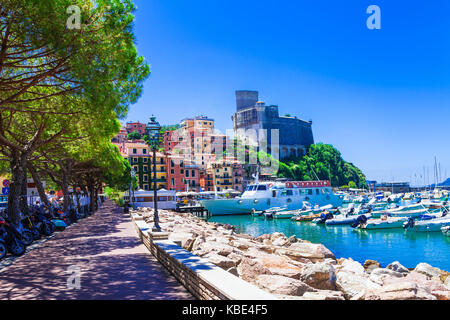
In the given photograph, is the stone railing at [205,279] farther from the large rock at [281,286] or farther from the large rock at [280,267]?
the large rock at [280,267]

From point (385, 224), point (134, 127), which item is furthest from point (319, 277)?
point (134, 127)

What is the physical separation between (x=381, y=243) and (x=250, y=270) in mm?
20639

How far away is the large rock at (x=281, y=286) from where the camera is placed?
20.9 ft

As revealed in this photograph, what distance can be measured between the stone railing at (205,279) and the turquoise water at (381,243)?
44.8 ft

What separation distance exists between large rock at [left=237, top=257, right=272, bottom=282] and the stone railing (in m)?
1.09

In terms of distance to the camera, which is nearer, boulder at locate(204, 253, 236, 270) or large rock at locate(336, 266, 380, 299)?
boulder at locate(204, 253, 236, 270)

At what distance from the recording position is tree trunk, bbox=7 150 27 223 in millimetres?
13734

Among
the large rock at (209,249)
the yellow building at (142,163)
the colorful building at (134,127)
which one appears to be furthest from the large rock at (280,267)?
the colorful building at (134,127)

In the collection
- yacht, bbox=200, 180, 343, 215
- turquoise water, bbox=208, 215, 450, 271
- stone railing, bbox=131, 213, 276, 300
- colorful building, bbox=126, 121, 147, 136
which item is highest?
colorful building, bbox=126, 121, 147, 136

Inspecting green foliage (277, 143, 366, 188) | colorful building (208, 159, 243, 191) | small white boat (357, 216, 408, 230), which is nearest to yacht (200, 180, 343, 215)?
small white boat (357, 216, 408, 230)

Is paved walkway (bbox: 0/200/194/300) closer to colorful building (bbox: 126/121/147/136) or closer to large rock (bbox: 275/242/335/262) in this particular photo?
large rock (bbox: 275/242/335/262)

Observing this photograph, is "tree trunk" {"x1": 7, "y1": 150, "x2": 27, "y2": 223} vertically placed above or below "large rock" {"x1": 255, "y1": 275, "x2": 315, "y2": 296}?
above
